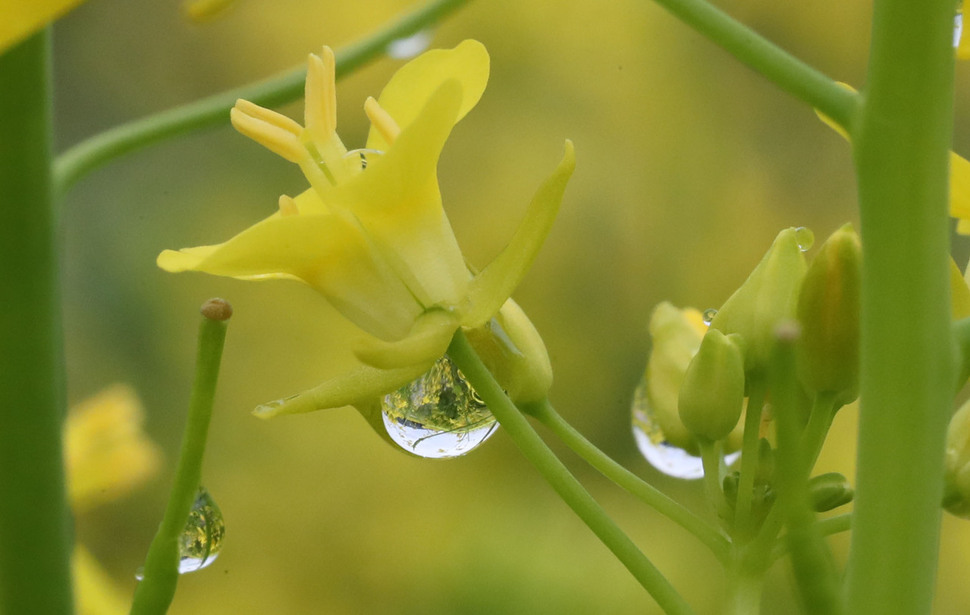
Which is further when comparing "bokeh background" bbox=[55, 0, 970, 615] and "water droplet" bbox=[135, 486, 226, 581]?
"bokeh background" bbox=[55, 0, 970, 615]

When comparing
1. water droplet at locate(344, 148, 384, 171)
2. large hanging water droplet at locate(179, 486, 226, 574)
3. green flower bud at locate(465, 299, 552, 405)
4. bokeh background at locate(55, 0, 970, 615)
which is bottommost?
bokeh background at locate(55, 0, 970, 615)

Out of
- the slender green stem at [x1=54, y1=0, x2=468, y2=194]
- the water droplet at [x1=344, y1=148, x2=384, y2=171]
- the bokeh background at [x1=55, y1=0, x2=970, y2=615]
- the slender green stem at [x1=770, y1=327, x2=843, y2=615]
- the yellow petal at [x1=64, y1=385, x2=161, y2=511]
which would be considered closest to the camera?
the slender green stem at [x1=770, y1=327, x2=843, y2=615]

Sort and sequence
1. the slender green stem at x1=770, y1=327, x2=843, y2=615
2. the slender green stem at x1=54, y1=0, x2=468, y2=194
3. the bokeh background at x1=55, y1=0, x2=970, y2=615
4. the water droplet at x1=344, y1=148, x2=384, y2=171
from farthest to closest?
the bokeh background at x1=55, y1=0, x2=970, y2=615 < the slender green stem at x1=54, y1=0, x2=468, y2=194 < the water droplet at x1=344, y1=148, x2=384, y2=171 < the slender green stem at x1=770, y1=327, x2=843, y2=615

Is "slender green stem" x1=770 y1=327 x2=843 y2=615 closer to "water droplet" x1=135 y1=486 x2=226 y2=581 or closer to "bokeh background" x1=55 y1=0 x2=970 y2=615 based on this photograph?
"water droplet" x1=135 y1=486 x2=226 y2=581

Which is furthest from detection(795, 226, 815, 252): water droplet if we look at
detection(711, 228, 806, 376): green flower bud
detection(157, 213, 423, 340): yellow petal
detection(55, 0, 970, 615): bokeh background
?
detection(55, 0, 970, 615): bokeh background

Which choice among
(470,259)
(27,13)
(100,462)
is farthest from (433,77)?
(470,259)

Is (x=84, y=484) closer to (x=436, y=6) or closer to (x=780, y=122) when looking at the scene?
(x=436, y=6)

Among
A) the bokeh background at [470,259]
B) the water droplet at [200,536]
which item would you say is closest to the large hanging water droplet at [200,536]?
the water droplet at [200,536]

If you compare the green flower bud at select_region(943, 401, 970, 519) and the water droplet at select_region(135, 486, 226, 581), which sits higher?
the green flower bud at select_region(943, 401, 970, 519)
